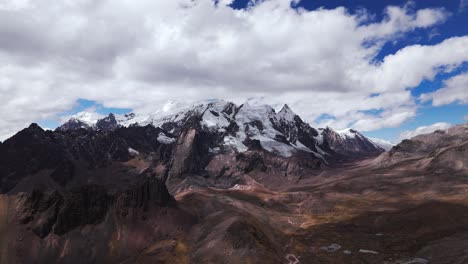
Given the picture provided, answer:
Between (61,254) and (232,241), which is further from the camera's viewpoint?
(61,254)

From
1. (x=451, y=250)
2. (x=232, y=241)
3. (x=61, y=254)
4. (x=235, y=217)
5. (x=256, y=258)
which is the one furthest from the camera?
(x=235, y=217)

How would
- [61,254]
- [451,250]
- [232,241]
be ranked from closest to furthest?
1. [451,250]
2. [232,241]
3. [61,254]

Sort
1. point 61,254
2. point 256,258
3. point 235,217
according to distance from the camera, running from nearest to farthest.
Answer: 1. point 256,258
2. point 61,254
3. point 235,217

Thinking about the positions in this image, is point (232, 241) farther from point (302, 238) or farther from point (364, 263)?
point (364, 263)

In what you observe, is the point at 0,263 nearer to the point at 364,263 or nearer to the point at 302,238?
the point at 302,238

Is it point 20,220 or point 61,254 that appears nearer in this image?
point 61,254

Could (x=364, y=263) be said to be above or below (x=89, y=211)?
below

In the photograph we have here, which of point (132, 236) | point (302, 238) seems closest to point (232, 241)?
point (302, 238)

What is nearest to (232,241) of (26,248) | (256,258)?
(256,258)

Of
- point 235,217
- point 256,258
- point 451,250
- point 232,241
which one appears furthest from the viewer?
point 235,217
